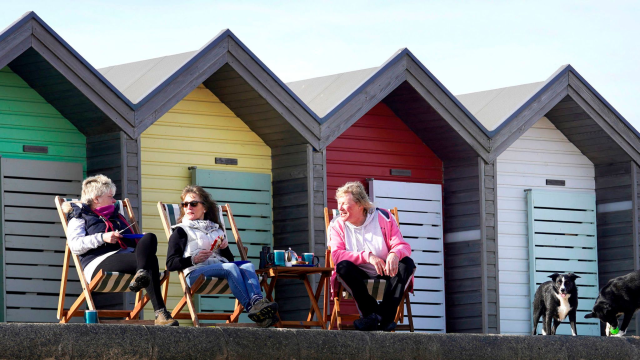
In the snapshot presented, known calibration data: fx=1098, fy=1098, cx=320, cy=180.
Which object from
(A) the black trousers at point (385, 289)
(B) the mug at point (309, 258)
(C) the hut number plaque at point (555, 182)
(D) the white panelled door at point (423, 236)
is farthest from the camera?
(C) the hut number plaque at point (555, 182)

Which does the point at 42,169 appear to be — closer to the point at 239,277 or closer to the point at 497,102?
the point at 239,277

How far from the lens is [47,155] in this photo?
9.07m

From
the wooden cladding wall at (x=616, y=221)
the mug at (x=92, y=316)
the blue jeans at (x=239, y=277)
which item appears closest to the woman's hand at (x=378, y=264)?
the blue jeans at (x=239, y=277)

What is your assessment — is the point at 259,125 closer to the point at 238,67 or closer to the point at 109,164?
the point at 238,67

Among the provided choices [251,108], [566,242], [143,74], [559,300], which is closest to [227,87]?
[251,108]

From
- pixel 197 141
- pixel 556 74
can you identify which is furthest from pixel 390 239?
pixel 556 74

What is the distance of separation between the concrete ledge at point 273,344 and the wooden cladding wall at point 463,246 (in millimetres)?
3655

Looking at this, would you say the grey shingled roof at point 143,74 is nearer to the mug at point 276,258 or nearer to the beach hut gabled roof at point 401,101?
the beach hut gabled roof at point 401,101

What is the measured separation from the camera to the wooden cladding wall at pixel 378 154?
1069 centimetres

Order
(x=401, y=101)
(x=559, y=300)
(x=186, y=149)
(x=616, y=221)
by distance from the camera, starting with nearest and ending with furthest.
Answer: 1. (x=559, y=300)
2. (x=186, y=149)
3. (x=401, y=101)
4. (x=616, y=221)

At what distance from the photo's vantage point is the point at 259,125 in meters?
10.1

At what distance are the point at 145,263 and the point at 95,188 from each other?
100 cm

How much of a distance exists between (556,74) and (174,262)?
5524mm

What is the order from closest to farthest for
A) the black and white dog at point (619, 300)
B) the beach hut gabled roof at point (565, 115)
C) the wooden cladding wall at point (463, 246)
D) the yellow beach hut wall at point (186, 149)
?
1. the black and white dog at point (619, 300)
2. the yellow beach hut wall at point (186, 149)
3. the wooden cladding wall at point (463, 246)
4. the beach hut gabled roof at point (565, 115)
